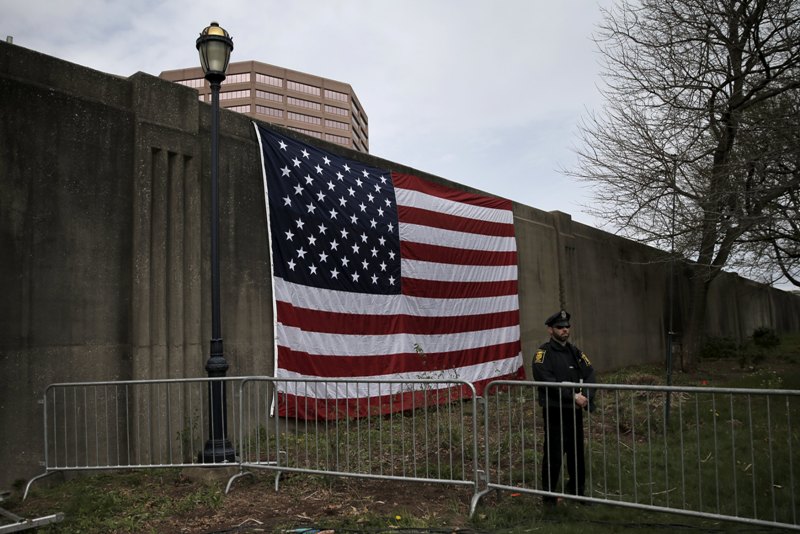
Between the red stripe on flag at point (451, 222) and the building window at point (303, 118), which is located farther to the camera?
the building window at point (303, 118)

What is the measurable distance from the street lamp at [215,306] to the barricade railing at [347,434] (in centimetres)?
27

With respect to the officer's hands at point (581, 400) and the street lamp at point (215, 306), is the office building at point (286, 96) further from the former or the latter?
the officer's hands at point (581, 400)

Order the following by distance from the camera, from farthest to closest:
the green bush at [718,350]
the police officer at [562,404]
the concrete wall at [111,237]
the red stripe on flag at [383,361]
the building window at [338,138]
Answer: the building window at [338,138] < the green bush at [718,350] < the red stripe on flag at [383,361] < the concrete wall at [111,237] < the police officer at [562,404]

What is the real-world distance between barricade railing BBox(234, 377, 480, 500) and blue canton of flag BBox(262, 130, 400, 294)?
1719 mm

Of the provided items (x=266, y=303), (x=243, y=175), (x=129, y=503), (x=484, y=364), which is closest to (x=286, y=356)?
(x=266, y=303)

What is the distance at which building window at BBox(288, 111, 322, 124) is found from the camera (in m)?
99.3

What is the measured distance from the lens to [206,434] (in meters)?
8.16

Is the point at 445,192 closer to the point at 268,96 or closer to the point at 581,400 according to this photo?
the point at 581,400

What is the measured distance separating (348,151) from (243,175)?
2.42m

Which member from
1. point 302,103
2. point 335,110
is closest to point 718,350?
point 302,103

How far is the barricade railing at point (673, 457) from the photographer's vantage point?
198 inches

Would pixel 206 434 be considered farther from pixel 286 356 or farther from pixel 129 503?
pixel 129 503

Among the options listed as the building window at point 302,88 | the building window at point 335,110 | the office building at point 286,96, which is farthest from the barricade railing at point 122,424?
the building window at point 335,110

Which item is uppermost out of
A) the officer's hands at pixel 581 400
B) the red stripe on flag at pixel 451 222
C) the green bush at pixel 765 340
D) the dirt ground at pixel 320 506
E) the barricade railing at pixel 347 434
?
the red stripe on flag at pixel 451 222
